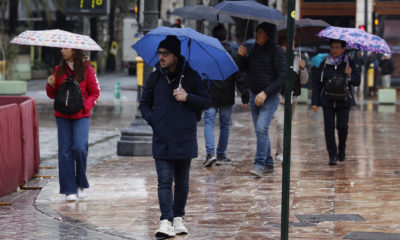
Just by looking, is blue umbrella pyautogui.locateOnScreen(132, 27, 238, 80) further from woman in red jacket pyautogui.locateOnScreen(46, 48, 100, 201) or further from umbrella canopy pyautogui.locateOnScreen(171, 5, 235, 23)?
umbrella canopy pyautogui.locateOnScreen(171, 5, 235, 23)

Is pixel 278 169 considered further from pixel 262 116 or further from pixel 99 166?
pixel 99 166

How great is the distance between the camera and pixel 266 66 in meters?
10.7

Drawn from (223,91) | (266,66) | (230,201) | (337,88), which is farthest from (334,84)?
(230,201)

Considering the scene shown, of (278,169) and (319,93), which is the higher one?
(319,93)

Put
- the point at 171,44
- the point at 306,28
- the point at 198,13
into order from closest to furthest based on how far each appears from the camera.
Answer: the point at 171,44 → the point at 306,28 → the point at 198,13

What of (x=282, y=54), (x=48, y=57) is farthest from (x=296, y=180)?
(x=48, y=57)

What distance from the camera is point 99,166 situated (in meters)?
11.7

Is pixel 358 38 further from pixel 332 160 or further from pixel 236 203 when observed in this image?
pixel 236 203

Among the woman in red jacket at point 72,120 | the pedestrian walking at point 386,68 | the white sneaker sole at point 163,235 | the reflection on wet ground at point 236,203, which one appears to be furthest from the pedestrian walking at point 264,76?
the pedestrian walking at point 386,68

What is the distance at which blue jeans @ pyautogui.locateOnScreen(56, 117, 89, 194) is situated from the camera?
8.87 meters

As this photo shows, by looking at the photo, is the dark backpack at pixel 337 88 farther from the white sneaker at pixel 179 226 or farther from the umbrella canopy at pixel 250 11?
the white sneaker at pixel 179 226

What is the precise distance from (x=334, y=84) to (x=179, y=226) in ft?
15.9

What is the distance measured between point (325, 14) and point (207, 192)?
34.1 metres

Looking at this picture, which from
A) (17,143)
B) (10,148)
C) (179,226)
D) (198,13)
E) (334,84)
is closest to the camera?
(179,226)
